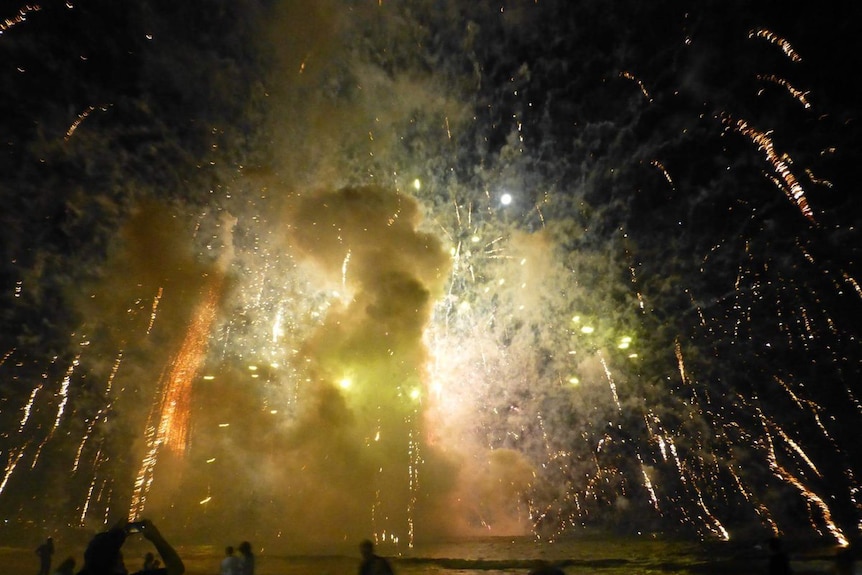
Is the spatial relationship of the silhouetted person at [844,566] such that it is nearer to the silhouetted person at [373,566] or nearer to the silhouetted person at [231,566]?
the silhouetted person at [373,566]

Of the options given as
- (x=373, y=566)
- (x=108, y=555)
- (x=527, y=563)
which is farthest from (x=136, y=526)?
(x=527, y=563)

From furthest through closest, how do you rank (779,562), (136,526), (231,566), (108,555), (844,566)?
(231,566) < (844,566) < (779,562) < (136,526) < (108,555)

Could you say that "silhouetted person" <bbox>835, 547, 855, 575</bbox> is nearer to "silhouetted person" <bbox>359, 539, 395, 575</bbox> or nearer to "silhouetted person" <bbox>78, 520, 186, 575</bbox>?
"silhouetted person" <bbox>359, 539, 395, 575</bbox>

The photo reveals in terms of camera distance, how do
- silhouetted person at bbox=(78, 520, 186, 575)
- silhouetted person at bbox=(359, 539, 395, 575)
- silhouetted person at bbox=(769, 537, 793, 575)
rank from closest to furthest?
1. silhouetted person at bbox=(78, 520, 186, 575)
2. silhouetted person at bbox=(359, 539, 395, 575)
3. silhouetted person at bbox=(769, 537, 793, 575)

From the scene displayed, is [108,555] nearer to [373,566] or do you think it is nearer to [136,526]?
[136,526]

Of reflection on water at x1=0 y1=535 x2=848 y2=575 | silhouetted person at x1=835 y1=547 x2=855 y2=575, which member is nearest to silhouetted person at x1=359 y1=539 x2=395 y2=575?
silhouetted person at x1=835 y1=547 x2=855 y2=575


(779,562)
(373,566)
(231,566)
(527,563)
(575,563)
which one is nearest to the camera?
(373,566)

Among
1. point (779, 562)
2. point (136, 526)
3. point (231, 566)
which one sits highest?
point (136, 526)

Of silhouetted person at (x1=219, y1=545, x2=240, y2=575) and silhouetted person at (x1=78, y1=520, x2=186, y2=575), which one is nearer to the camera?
silhouetted person at (x1=78, y1=520, x2=186, y2=575)

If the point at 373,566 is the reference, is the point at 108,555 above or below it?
above

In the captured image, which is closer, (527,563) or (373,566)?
(373,566)

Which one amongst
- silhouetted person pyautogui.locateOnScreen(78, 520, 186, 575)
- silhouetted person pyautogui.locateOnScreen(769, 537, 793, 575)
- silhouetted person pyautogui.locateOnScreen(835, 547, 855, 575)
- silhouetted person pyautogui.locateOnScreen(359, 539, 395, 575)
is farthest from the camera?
silhouetted person pyautogui.locateOnScreen(835, 547, 855, 575)

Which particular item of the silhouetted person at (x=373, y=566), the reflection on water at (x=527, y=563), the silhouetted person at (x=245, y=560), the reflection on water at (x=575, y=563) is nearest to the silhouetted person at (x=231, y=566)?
the silhouetted person at (x=245, y=560)

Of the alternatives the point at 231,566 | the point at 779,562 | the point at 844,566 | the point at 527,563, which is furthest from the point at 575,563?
the point at 231,566
